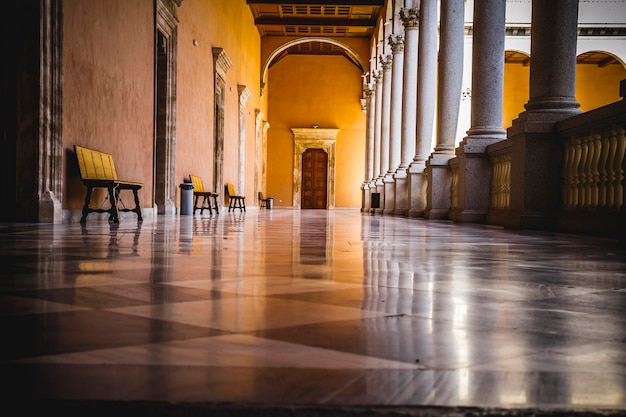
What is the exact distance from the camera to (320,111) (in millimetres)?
32875

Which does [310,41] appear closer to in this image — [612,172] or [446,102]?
[446,102]

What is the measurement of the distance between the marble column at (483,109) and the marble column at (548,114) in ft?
6.70

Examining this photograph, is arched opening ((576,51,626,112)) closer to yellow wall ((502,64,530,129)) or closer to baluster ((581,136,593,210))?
yellow wall ((502,64,530,129))

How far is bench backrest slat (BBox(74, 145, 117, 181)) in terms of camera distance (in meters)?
7.65

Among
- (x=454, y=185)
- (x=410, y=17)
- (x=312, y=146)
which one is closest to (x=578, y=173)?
(x=454, y=185)

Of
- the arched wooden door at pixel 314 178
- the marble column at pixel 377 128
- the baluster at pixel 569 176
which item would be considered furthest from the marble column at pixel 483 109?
the arched wooden door at pixel 314 178

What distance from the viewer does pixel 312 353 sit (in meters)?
1.07

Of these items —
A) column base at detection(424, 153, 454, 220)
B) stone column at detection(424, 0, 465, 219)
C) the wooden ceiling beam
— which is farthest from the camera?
the wooden ceiling beam

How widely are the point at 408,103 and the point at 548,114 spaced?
1002cm

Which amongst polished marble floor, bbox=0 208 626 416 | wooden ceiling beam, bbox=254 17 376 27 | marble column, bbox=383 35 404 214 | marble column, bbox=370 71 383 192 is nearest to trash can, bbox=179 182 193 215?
marble column, bbox=383 35 404 214

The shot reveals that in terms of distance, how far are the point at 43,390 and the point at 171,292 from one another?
973 millimetres

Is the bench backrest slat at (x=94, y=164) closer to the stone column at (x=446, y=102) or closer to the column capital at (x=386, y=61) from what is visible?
the stone column at (x=446, y=102)

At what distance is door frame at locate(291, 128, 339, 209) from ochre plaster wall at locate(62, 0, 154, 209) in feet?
71.4

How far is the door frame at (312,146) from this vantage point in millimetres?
32844
